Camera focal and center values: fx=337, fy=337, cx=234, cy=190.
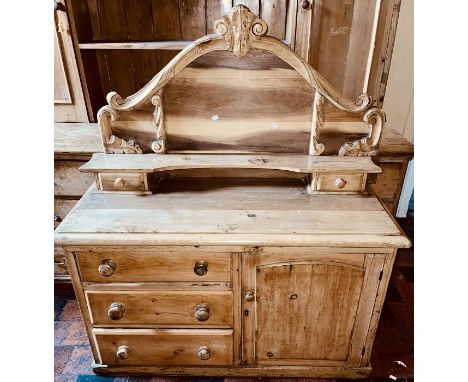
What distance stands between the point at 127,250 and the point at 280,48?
1049 mm

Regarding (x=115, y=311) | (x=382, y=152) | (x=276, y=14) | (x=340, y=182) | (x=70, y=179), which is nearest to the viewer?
(x=115, y=311)

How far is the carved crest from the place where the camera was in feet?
4.37

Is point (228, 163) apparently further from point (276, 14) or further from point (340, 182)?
point (276, 14)

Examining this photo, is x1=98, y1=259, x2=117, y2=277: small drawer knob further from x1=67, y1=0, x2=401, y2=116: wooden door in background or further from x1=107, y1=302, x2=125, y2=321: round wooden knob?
x1=67, y1=0, x2=401, y2=116: wooden door in background

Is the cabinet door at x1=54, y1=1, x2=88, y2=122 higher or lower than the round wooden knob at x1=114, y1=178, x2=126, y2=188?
higher

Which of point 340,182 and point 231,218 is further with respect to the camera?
point 340,182

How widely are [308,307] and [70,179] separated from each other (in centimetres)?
147

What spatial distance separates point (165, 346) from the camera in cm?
162

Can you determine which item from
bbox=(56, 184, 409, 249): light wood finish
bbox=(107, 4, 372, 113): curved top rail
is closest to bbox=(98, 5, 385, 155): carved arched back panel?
bbox=(107, 4, 372, 113): curved top rail

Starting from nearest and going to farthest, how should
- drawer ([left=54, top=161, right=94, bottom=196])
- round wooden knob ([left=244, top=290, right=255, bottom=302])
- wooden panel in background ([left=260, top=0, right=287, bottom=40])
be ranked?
round wooden knob ([left=244, top=290, right=255, bottom=302]), drawer ([left=54, top=161, right=94, bottom=196]), wooden panel in background ([left=260, top=0, right=287, bottom=40])

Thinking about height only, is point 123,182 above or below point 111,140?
below

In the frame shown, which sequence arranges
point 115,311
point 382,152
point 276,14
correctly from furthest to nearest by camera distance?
1. point 276,14
2. point 382,152
3. point 115,311

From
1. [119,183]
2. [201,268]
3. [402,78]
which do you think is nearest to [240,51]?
[119,183]

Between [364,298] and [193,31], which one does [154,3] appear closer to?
[193,31]
